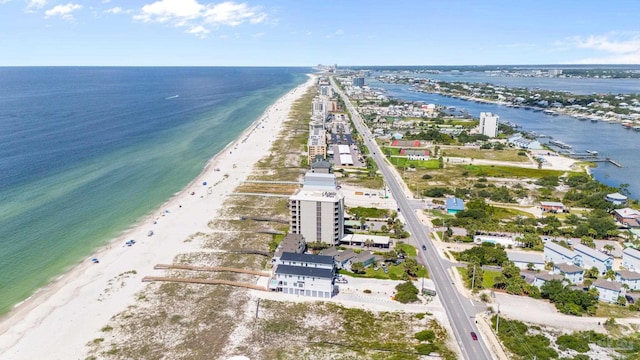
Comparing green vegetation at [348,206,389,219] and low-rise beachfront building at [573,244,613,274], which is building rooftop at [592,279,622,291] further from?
green vegetation at [348,206,389,219]

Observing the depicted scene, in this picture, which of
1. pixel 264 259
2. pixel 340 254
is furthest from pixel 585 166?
pixel 264 259

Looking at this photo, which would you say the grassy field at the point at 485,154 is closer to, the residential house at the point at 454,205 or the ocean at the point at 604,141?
the ocean at the point at 604,141

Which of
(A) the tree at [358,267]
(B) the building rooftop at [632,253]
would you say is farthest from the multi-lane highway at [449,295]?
(B) the building rooftop at [632,253]

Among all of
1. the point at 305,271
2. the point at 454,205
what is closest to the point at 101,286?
the point at 305,271

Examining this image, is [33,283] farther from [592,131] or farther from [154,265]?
[592,131]

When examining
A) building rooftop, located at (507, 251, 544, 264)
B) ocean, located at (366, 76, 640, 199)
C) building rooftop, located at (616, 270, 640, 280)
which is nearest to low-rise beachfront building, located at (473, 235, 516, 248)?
building rooftop, located at (507, 251, 544, 264)

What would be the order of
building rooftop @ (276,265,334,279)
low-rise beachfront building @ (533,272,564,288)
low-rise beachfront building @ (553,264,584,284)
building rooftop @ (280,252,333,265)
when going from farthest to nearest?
low-rise beachfront building @ (553,264,584,284)
building rooftop @ (280,252,333,265)
low-rise beachfront building @ (533,272,564,288)
building rooftop @ (276,265,334,279)

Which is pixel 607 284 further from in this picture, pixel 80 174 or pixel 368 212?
pixel 80 174
